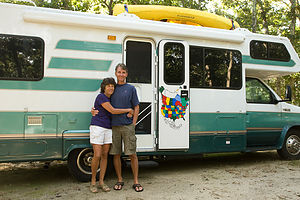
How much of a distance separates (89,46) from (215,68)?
262cm

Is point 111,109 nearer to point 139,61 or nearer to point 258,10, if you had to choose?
point 139,61

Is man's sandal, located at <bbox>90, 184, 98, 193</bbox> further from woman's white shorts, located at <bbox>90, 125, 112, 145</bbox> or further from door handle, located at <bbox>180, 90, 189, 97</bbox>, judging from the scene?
door handle, located at <bbox>180, 90, 189, 97</bbox>

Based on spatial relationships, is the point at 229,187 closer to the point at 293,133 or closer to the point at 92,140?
the point at 92,140

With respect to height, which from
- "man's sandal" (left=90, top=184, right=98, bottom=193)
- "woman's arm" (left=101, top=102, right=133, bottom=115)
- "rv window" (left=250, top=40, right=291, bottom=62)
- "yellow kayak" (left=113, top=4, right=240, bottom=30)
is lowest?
"man's sandal" (left=90, top=184, right=98, bottom=193)

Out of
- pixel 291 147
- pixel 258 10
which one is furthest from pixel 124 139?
pixel 258 10

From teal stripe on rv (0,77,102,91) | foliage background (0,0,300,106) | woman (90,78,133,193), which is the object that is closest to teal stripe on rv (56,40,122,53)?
teal stripe on rv (0,77,102,91)

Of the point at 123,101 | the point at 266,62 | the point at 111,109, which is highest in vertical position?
the point at 266,62

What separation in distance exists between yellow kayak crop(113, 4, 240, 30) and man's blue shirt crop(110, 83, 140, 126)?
1.94 meters

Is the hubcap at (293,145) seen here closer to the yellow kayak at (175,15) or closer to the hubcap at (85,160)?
Result: the yellow kayak at (175,15)

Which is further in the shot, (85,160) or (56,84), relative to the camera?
(85,160)

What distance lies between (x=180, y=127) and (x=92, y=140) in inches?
70.0

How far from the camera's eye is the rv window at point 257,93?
6.14 m

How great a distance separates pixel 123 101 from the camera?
422 cm

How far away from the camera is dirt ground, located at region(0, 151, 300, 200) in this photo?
4.13 m
